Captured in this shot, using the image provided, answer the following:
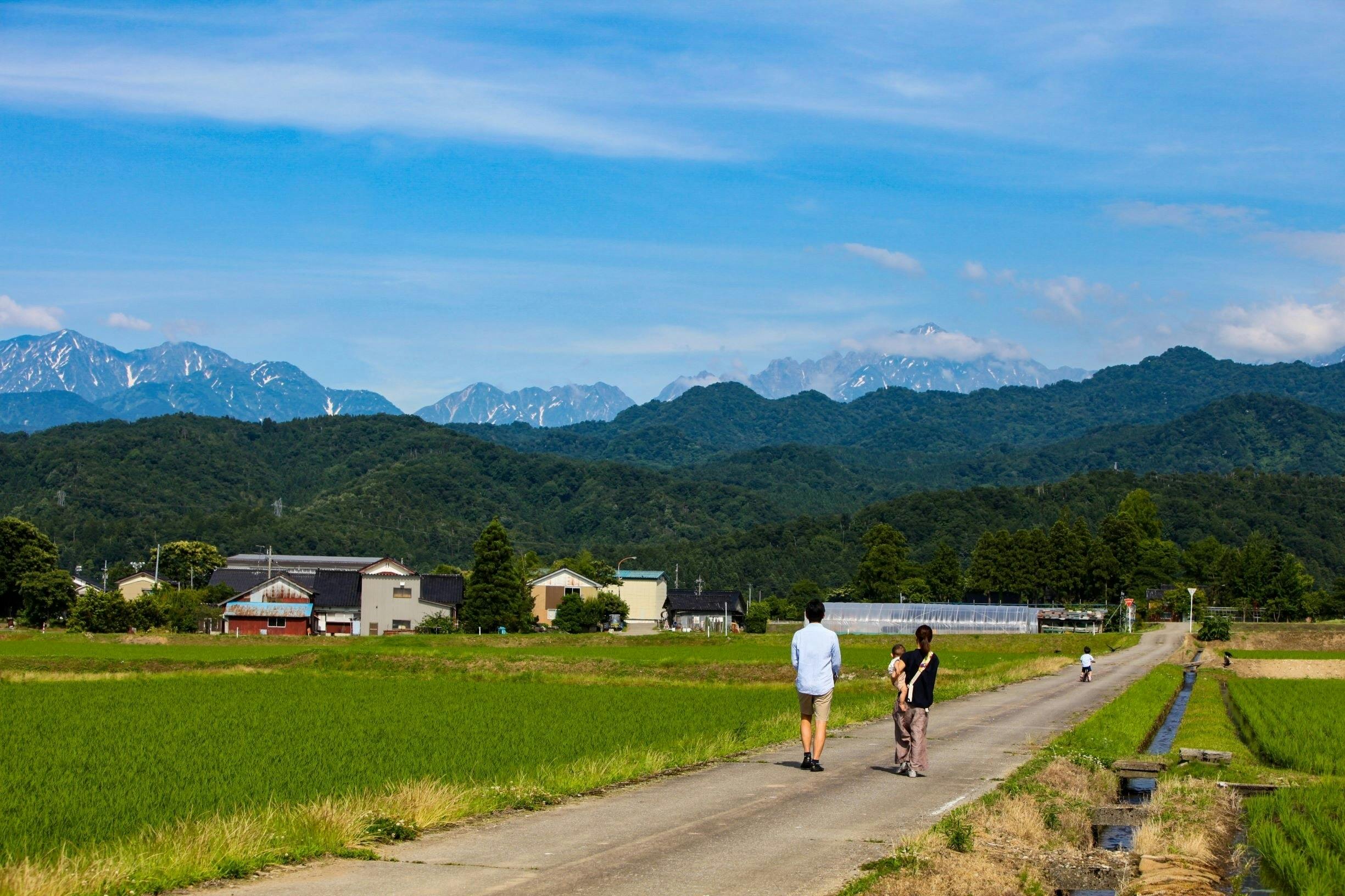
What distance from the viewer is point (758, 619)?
338ft

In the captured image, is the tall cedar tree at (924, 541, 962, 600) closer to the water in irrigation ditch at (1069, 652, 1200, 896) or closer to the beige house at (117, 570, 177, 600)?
the beige house at (117, 570, 177, 600)

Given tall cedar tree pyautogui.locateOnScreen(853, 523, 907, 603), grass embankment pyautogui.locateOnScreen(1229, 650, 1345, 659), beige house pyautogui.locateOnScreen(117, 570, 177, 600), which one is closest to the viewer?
grass embankment pyautogui.locateOnScreen(1229, 650, 1345, 659)

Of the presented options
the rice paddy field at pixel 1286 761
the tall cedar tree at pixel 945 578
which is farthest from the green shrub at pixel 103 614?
the tall cedar tree at pixel 945 578

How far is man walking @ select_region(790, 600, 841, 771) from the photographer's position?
49.4 feet

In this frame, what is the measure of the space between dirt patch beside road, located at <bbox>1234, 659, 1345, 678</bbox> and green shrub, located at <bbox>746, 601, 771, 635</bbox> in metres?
44.9

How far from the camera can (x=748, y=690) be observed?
122 feet

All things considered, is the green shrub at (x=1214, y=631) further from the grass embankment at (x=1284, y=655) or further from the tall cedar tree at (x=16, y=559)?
the tall cedar tree at (x=16, y=559)

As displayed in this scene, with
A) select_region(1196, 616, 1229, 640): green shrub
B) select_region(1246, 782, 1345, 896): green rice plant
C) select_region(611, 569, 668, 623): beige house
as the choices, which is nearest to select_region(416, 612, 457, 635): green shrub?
select_region(611, 569, 668, 623): beige house

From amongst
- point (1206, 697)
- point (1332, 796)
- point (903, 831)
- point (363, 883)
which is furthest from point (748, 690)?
point (363, 883)

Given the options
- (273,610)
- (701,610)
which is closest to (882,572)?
(701,610)

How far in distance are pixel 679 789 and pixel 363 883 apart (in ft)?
18.3

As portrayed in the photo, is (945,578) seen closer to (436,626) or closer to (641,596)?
(641,596)

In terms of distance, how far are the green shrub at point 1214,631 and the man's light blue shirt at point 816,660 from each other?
67428 mm

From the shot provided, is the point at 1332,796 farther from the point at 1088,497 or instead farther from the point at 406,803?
the point at 1088,497
